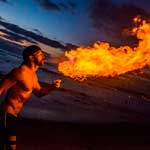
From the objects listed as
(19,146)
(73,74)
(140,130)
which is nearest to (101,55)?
(73,74)

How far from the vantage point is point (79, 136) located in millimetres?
14562

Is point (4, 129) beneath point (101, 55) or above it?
beneath

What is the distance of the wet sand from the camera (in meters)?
Answer: 12.5

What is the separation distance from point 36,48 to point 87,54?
9.16 ft

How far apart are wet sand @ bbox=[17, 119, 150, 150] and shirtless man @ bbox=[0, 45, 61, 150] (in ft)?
11.1

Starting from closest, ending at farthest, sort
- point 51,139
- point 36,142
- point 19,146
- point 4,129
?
point 4,129
point 19,146
point 36,142
point 51,139

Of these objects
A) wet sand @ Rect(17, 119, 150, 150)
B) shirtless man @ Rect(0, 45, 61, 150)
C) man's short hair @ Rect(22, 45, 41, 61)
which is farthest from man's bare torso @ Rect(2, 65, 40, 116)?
wet sand @ Rect(17, 119, 150, 150)

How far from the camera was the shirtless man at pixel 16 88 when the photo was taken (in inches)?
308

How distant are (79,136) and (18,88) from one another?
6683 millimetres

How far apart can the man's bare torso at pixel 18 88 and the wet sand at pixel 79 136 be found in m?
3.38

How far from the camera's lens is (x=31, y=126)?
14.7m

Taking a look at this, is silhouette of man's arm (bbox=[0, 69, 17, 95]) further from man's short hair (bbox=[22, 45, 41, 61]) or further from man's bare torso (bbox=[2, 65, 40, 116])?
man's short hair (bbox=[22, 45, 41, 61])

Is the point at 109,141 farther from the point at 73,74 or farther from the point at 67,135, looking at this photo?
the point at 73,74

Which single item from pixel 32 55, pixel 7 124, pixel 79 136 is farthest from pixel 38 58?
pixel 79 136
